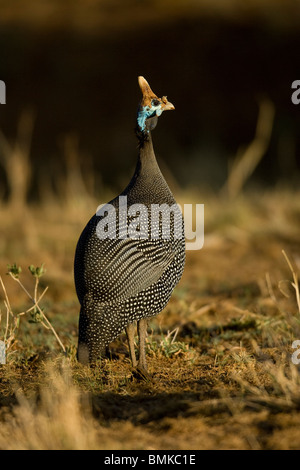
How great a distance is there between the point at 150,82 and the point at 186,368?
Answer: 605 inches

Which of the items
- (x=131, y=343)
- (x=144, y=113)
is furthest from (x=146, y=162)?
(x=131, y=343)

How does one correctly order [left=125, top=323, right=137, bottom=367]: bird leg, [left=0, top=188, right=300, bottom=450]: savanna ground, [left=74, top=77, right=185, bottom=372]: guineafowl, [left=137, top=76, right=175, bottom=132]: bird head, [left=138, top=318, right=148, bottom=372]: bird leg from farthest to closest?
[left=137, top=76, right=175, bottom=132]: bird head
[left=125, top=323, right=137, bottom=367]: bird leg
[left=138, top=318, right=148, bottom=372]: bird leg
[left=74, top=77, right=185, bottom=372]: guineafowl
[left=0, top=188, right=300, bottom=450]: savanna ground

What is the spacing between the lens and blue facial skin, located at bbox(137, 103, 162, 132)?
440 centimetres

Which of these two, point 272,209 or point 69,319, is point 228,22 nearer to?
point 272,209

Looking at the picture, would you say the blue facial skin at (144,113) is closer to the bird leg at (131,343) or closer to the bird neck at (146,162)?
the bird neck at (146,162)

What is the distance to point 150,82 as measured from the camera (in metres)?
18.9

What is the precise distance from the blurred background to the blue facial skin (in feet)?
33.7
